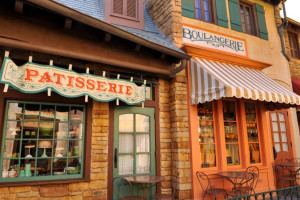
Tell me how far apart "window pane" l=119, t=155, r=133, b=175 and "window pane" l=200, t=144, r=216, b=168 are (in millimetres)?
1785

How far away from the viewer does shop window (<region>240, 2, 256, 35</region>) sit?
24.7ft

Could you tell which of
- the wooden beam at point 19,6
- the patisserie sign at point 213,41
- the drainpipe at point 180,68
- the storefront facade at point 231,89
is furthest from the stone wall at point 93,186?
the patisserie sign at point 213,41

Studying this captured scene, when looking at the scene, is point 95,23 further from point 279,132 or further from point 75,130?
point 279,132

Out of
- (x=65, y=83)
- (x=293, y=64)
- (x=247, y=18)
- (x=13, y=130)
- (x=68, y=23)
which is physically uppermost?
(x=247, y=18)

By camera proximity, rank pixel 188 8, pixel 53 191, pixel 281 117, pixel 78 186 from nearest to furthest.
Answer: pixel 53 191
pixel 78 186
pixel 188 8
pixel 281 117

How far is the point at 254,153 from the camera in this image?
6332 millimetres

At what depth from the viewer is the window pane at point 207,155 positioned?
5.53 metres

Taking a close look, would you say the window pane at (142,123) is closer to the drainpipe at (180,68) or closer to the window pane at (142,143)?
the window pane at (142,143)

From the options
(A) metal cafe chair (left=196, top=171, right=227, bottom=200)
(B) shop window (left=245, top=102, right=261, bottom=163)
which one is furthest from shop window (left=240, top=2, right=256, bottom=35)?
(A) metal cafe chair (left=196, top=171, right=227, bottom=200)

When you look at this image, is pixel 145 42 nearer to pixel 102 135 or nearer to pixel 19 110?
pixel 102 135

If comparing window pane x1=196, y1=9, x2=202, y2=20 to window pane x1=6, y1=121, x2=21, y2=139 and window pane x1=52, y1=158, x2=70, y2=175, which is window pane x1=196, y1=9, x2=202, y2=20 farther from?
window pane x1=6, y1=121, x2=21, y2=139

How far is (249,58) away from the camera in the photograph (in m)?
6.63

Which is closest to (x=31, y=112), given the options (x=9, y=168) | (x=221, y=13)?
(x=9, y=168)

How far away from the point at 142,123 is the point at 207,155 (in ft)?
6.12
